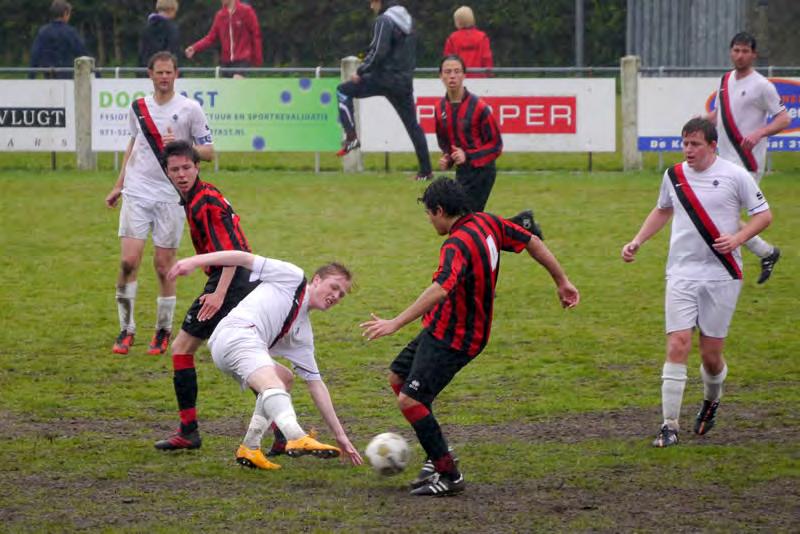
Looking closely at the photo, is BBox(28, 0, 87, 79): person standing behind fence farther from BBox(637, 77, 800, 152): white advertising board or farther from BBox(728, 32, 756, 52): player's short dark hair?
BBox(728, 32, 756, 52): player's short dark hair

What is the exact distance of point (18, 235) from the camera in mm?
15734

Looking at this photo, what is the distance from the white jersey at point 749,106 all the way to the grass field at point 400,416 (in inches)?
54.0

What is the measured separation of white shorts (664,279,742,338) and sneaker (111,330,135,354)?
14.7 feet

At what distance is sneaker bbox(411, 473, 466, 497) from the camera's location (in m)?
6.86

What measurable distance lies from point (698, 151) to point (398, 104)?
10.9 meters

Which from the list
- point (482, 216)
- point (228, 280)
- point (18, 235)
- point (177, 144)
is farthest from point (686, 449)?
point (18, 235)

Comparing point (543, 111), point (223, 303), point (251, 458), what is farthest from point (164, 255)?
point (543, 111)

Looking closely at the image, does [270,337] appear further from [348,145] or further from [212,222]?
[348,145]

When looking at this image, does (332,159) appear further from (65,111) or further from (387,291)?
(387,291)

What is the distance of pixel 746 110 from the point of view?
11688 mm

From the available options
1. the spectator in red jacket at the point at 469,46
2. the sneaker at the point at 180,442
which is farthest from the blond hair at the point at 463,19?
the sneaker at the point at 180,442

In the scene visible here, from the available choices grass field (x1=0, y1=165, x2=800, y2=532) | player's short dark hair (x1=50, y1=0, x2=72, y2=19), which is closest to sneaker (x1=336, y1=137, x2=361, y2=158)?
grass field (x1=0, y1=165, x2=800, y2=532)

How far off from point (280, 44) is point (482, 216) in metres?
32.8

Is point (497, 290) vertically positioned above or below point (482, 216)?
below
